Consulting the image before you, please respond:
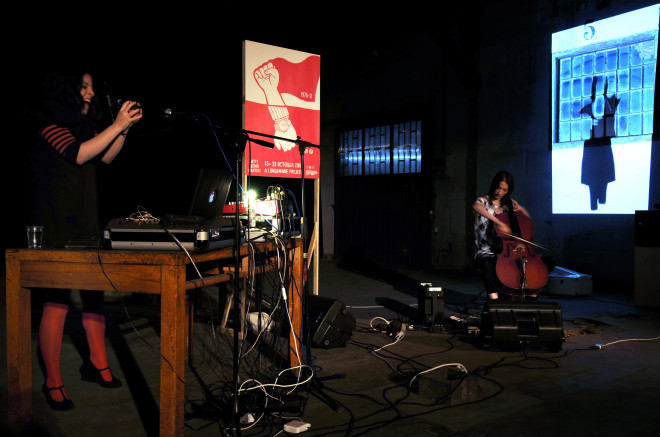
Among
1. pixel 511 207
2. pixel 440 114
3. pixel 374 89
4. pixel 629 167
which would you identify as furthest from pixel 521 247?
pixel 374 89

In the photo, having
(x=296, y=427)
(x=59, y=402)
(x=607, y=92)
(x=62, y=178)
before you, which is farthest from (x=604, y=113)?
(x=59, y=402)

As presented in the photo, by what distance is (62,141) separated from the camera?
2.35 m

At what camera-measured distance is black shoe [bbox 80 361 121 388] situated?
2.80 m

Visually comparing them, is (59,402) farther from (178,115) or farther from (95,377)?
(178,115)

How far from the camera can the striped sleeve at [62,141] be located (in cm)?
233

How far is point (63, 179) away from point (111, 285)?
2.74 feet

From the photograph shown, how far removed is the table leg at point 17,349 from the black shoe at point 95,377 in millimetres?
637

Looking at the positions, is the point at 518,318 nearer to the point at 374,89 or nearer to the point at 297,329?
the point at 297,329

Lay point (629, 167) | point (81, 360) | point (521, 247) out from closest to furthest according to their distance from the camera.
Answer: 1. point (81, 360)
2. point (521, 247)
3. point (629, 167)

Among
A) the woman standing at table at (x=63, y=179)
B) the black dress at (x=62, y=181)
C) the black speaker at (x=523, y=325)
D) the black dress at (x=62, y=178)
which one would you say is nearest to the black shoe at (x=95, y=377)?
the woman standing at table at (x=63, y=179)

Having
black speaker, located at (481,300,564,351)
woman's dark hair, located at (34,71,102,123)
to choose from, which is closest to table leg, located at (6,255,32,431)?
woman's dark hair, located at (34,71,102,123)

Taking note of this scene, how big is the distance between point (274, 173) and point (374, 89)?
599 centimetres

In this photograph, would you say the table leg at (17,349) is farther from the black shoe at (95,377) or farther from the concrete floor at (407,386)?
the black shoe at (95,377)

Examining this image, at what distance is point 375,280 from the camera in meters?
7.65
